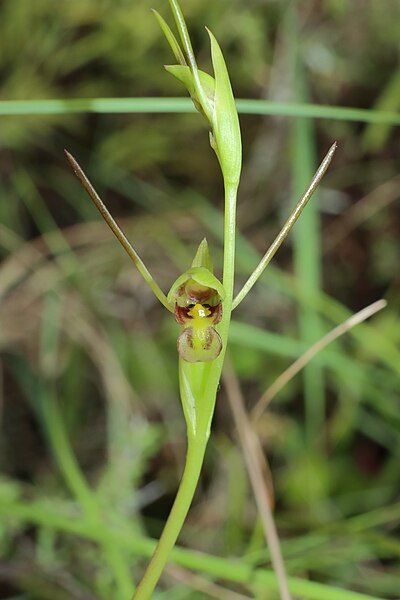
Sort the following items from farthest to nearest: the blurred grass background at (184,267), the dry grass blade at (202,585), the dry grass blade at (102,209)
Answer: the blurred grass background at (184,267), the dry grass blade at (202,585), the dry grass blade at (102,209)

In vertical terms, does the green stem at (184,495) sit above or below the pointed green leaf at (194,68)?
below

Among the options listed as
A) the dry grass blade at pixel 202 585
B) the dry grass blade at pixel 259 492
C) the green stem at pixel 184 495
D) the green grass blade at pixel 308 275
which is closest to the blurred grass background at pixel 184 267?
the green grass blade at pixel 308 275

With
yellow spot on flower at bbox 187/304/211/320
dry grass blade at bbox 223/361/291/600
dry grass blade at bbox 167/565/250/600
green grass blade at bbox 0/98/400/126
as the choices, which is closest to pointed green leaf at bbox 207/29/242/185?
yellow spot on flower at bbox 187/304/211/320

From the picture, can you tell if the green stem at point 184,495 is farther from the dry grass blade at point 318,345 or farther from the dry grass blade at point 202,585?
the dry grass blade at point 202,585

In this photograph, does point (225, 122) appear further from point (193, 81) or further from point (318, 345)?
point (318, 345)

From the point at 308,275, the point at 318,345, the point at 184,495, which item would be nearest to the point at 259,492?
the point at 318,345

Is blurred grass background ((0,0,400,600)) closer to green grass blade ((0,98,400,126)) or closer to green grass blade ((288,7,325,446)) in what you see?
green grass blade ((288,7,325,446))
